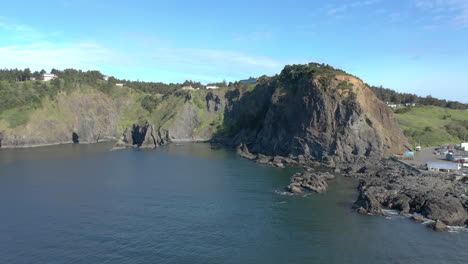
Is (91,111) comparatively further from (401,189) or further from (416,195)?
(416,195)

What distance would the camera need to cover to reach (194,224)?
49.7 meters

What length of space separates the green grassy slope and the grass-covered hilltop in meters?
0.38

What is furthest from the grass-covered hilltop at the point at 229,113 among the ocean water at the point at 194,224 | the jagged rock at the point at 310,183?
the ocean water at the point at 194,224

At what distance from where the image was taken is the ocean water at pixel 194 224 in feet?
132

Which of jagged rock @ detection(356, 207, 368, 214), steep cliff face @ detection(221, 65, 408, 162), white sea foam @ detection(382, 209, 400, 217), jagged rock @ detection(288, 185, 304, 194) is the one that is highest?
steep cliff face @ detection(221, 65, 408, 162)

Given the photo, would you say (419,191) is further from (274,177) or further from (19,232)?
(19,232)

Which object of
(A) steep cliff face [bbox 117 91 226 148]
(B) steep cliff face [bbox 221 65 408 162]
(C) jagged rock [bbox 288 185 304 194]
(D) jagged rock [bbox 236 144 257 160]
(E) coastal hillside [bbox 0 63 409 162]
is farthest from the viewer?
(A) steep cliff face [bbox 117 91 226 148]

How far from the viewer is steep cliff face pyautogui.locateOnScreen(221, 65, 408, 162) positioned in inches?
3765

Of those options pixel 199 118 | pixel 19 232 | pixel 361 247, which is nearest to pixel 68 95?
pixel 199 118

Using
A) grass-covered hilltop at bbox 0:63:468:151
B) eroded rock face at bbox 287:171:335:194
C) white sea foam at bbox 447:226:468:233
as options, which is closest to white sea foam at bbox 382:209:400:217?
white sea foam at bbox 447:226:468:233

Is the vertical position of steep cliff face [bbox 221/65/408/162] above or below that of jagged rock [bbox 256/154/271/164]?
above

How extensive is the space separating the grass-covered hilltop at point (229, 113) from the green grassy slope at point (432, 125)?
377 millimetres

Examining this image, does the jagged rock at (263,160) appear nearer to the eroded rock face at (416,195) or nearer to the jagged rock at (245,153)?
the jagged rock at (245,153)

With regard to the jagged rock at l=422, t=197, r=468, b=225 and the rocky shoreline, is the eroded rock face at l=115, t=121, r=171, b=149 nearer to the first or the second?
the rocky shoreline
